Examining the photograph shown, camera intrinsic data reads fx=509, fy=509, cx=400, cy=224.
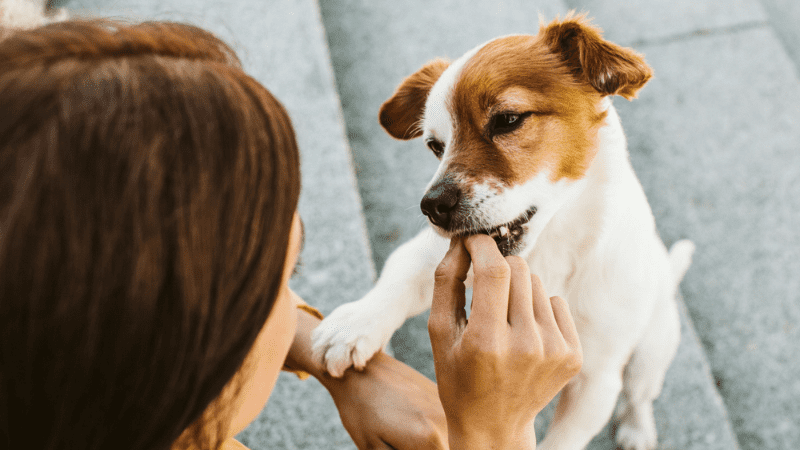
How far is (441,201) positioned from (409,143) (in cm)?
143

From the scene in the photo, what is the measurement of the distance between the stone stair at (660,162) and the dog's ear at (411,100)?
585 millimetres

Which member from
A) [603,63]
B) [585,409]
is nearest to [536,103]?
[603,63]

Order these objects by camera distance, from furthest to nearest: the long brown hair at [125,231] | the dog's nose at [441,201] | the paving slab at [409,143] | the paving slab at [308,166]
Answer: the paving slab at [409,143] < the paving slab at [308,166] < the dog's nose at [441,201] < the long brown hair at [125,231]

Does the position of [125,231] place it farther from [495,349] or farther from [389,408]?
[389,408]

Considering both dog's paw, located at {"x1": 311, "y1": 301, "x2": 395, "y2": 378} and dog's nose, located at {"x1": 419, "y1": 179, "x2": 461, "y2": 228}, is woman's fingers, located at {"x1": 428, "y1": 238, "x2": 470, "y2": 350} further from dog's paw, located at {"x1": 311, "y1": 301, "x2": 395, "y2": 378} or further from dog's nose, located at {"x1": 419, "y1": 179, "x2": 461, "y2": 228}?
dog's paw, located at {"x1": 311, "y1": 301, "x2": 395, "y2": 378}

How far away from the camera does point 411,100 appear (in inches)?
55.4

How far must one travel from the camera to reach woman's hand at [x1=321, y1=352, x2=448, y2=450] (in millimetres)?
1105

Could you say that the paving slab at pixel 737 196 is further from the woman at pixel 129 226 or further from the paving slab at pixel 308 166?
the woman at pixel 129 226

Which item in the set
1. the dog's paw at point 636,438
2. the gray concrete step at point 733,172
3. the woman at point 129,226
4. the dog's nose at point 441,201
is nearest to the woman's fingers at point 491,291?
the dog's nose at point 441,201

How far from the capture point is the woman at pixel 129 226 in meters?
0.53

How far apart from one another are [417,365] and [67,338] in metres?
1.49

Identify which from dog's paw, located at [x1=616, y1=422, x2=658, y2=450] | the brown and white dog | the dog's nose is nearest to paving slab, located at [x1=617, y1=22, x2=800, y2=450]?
dog's paw, located at [x1=616, y1=422, x2=658, y2=450]

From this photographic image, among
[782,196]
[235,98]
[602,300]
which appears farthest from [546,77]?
[782,196]

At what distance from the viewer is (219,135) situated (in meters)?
0.61
